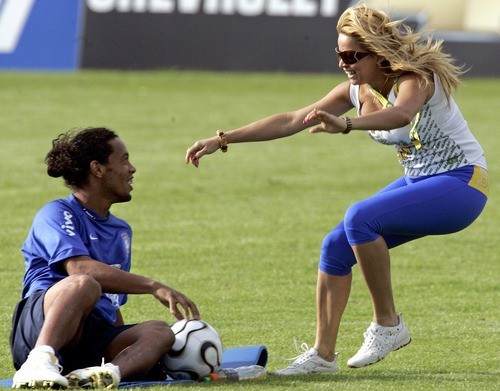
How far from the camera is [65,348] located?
6.39 meters


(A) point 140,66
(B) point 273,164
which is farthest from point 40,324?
(A) point 140,66

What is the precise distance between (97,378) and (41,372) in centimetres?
29

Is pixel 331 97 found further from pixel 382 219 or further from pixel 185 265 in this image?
pixel 185 265

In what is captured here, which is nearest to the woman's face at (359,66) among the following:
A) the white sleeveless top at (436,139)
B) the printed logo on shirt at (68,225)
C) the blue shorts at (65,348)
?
the white sleeveless top at (436,139)

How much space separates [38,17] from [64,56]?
4.72 ft

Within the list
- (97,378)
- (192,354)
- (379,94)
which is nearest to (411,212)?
(379,94)

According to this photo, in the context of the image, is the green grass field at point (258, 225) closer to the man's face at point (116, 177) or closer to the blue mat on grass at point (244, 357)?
the blue mat on grass at point (244, 357)

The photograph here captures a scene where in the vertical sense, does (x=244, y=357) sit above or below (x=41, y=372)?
below

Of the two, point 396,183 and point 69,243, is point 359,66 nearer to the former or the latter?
point 396,183

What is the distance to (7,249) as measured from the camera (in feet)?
35.6

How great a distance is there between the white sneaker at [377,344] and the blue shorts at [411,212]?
369 mm

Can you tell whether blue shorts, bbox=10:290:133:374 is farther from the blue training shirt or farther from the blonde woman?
the blonde woman

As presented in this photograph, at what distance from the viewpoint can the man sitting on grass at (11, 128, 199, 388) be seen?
610cm

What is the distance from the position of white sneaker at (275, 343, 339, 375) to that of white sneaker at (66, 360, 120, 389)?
1.14 meters
